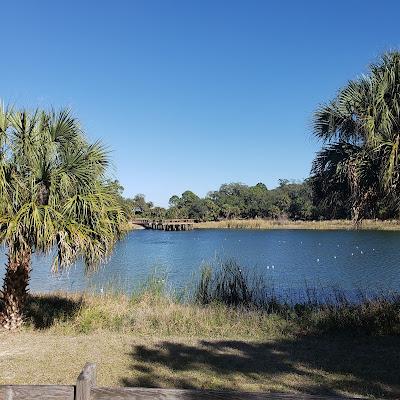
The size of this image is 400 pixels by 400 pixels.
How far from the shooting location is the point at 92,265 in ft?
26.7

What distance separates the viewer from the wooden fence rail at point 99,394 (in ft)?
7.78

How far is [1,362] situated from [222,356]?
322 cm

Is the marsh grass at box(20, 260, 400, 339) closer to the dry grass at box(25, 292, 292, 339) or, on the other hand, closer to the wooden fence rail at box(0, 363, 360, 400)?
the dry grass at box(25, 292, 292, 339)

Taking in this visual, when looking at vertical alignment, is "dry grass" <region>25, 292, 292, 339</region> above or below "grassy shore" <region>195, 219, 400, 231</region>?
below

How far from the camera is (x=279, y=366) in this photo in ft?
21.3

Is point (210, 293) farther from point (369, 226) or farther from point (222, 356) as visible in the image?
point (369, 226)

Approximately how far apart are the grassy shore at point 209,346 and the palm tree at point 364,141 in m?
2.45

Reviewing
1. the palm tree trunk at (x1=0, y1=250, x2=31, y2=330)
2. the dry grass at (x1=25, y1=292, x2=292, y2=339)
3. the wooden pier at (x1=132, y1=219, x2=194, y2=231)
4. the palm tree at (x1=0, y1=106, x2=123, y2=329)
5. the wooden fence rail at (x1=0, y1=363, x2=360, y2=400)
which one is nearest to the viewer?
the wooden fence rail at (x1=0, y1=363, x2=360, y2=400)

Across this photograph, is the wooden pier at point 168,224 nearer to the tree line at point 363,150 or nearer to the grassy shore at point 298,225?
the grassy shore at point 298,225

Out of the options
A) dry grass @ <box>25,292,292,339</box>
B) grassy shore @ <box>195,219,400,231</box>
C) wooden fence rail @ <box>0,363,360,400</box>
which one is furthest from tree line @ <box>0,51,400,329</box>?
grassy shore @ <box>195,219,400,231</box>

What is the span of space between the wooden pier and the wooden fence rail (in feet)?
277

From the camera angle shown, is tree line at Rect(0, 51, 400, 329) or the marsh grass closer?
tree line at Rect(0, 51, 400, 329)

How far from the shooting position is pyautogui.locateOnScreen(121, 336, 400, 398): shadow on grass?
18.6ft

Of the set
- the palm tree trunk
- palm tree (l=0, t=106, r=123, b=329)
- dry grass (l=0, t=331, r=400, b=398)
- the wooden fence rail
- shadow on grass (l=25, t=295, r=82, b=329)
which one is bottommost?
dry grass (l=0, t=331, r=400, b=398)
